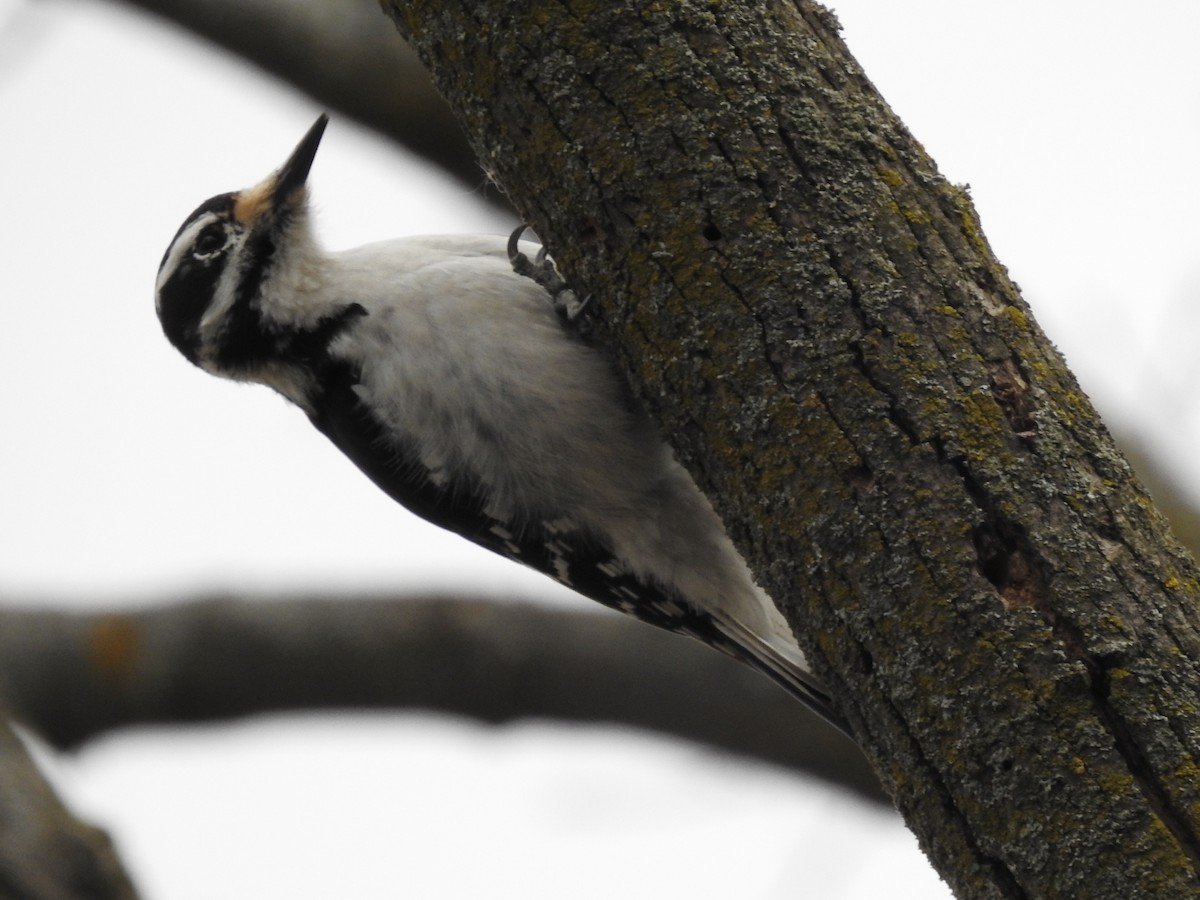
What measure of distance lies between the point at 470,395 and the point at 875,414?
1779 millimetres

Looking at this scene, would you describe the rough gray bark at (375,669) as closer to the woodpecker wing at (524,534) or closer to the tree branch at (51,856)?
the woodpecker wing at (524,534)

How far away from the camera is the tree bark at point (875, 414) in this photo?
213cm

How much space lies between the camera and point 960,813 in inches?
87.9

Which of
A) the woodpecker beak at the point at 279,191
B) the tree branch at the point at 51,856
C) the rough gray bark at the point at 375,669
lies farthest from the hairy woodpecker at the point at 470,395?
the rough gray bark at the point at 375,669

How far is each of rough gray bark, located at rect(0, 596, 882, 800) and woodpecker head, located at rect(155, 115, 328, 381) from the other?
205cm

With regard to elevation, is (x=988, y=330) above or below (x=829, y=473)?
above

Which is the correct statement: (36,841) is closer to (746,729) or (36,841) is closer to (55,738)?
(55,738)

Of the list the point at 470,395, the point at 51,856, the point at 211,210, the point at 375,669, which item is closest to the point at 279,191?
the point at 211,210

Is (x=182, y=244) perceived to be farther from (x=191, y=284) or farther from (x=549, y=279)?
(x=549, y=279)

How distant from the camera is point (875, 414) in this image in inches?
92.0

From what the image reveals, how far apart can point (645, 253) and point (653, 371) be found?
229mm

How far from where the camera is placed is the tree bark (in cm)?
213

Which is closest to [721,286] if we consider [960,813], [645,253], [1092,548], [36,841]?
[645,253]

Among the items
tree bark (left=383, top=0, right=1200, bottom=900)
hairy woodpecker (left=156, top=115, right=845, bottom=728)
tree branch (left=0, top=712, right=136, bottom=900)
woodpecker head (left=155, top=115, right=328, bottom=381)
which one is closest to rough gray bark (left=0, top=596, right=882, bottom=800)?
hairy woodpecker (left=156, top=115, right=845, bottom=728)
